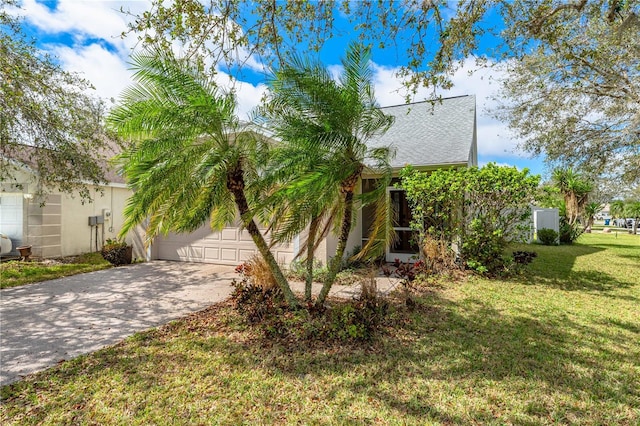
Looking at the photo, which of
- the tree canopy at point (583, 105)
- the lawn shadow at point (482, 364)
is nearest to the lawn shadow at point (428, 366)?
the lawn shadow at point (482, 364)

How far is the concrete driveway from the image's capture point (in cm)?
485

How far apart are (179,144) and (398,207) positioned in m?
8.64

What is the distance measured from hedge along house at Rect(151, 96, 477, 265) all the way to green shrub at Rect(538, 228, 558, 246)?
9.87m

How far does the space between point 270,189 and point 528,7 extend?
18.7ft

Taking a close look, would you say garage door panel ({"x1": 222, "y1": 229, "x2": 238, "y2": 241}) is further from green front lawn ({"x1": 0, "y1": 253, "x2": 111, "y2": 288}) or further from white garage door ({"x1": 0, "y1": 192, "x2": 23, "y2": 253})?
white garage door ({"x1": 0, "y1": 192, "x2": 23, "y2": 253})

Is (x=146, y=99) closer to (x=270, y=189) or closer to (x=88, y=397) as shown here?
(x=270, y=189)

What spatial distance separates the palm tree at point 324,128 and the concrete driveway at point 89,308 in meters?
3.26

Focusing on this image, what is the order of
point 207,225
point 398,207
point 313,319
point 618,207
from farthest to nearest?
point 618,207, point 398,207, point 207,225, point 313,319

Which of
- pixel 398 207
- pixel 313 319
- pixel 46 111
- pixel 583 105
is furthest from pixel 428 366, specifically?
pixel 583 105

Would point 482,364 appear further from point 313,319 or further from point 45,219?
point 45,219

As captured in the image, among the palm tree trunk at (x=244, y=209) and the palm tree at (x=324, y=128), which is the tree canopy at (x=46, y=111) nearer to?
the palm tree trunk at (x=244, y=209)

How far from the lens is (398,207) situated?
1211 cm

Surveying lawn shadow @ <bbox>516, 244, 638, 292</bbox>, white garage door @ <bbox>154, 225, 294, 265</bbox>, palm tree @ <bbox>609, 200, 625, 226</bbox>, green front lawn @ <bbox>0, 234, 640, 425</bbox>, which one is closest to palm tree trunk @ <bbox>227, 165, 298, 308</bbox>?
green front lawn @ <bbox>0, 234, 640, 425</bbox>

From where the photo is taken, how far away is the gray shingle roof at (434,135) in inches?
402
